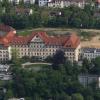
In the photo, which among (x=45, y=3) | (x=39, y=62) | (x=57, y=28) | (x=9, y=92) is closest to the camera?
(x=9, y=92)

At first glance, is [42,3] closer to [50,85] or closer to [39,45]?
[39,45]

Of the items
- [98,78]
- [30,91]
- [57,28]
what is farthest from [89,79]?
[57,28]

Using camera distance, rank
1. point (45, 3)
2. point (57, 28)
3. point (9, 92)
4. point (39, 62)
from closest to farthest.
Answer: point (9, 92)
point (39, 62)
point (57, 28)
point (45, 3)

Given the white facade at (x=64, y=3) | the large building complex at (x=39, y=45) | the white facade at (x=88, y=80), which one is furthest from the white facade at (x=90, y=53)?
the white facade at (x=64, y=3)

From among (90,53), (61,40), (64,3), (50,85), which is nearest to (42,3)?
(64,3)

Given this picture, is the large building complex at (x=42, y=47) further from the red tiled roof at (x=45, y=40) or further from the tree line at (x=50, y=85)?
the tree line at (x=50, y=85)

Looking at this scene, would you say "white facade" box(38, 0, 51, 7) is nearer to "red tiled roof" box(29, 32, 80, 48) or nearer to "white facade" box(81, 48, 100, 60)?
"red tiled roof" box(29, 32, 80, 48)

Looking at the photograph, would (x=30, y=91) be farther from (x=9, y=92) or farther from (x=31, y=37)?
(x=31, y=37)

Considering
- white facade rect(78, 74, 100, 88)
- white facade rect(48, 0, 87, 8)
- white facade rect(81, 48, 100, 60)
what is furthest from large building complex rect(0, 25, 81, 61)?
white facade rect(48, 0, 87, 8)
